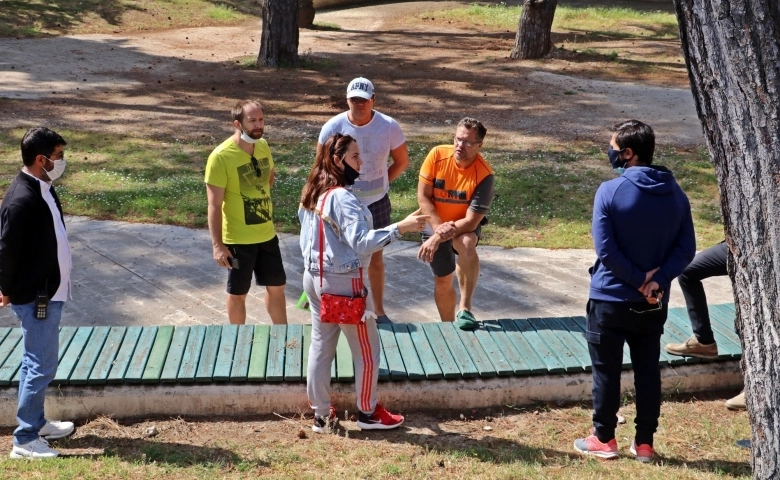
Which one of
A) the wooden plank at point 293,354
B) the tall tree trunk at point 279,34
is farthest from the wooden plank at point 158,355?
the tall tree trunk at point 279,34

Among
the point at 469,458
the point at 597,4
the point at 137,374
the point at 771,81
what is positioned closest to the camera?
the point at 771,81

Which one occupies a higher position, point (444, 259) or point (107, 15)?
point (107, 15)

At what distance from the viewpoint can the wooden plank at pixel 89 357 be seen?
5.24 meters

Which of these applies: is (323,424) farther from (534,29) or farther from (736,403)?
(534,29)

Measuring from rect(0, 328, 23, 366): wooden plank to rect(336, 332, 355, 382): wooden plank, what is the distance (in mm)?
2052

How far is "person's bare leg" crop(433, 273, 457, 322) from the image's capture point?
20.7 feet

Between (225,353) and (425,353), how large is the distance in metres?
1.27

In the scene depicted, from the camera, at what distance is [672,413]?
17.8ft

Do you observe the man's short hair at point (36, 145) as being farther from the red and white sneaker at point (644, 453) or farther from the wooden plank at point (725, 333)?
the wooden plank at point (725, 333)

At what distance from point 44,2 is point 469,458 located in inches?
938

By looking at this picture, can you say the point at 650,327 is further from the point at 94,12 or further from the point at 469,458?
the point at 94,12

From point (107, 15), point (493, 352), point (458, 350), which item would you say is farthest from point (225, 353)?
point (107, 15)

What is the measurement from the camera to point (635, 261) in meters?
4.43

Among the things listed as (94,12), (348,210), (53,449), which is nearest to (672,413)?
(348,210)
